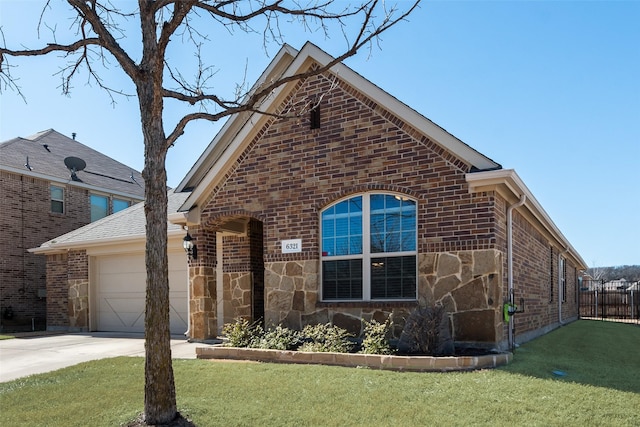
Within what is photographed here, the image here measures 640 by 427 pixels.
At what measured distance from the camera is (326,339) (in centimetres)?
902

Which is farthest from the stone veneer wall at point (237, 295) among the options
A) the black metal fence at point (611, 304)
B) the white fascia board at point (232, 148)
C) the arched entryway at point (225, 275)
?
the black metal fence at point (611, 304)

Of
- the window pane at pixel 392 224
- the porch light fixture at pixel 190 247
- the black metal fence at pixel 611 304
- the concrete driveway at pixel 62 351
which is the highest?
the window pane at pixel 392 224

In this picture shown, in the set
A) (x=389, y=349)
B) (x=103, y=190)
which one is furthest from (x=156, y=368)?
(x=103, y=190)

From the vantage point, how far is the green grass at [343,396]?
211 inches

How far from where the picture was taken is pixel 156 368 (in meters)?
5.36

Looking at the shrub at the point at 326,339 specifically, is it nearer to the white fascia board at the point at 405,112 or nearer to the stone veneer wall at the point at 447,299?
the stone veneer wall at the point at 447,299

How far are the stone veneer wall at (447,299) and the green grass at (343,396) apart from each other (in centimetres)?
92

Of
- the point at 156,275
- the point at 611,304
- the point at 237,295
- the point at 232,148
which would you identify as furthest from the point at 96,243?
the point at 611,304

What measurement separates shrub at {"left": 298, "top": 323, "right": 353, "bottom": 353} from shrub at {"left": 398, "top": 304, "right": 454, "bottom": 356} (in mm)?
1007

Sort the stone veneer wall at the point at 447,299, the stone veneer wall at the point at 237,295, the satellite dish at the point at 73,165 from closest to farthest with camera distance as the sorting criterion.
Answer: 1. the stone veneer wall at the point at 447,299
2. the stone veneer wall at the point at 237,295
3. the satellite dish at the point at 73,165

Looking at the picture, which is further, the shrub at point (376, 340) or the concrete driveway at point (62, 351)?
the concrete driveway at point (62, 351)

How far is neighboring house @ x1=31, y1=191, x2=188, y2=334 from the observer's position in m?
16.0

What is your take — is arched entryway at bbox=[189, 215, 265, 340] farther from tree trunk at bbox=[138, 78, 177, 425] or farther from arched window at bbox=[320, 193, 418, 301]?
tree trunk at bbox=[138, 78, 177, 425]

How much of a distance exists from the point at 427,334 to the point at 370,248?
88.3 inches
